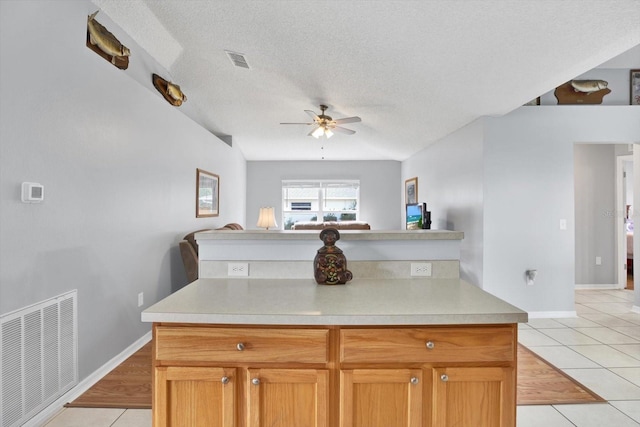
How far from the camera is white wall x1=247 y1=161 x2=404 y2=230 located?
8.59 metres

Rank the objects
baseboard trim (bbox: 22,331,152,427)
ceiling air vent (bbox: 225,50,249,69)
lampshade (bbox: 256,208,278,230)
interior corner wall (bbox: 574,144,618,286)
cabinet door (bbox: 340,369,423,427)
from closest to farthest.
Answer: cabinet door (bbox: 340,369,423,427), baseboard trim (bbox: 22,331,152,427), ceiling air vent (bbox: 225,50,249,69), interior corner wall (bbox: 574,144,618,286), lampshade (bbox: 256,208,278,230)

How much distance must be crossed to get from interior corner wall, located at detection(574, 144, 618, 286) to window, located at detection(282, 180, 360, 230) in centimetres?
453

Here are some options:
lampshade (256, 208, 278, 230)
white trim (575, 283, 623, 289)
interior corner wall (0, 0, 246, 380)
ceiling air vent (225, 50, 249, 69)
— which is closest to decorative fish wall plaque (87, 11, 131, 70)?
interior corner wall (0, 0, 246, 380)

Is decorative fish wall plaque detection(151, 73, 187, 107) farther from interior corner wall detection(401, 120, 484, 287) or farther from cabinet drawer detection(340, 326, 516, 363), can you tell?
cabinet drawer detection(340, 326, 516, 363)

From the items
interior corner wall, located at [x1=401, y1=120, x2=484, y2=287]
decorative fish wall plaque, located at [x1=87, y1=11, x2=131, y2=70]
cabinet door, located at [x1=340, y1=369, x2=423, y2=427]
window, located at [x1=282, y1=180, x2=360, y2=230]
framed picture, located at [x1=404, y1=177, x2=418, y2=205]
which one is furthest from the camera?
window, located at [x1=282, y1=180, x2=360, y2=230]

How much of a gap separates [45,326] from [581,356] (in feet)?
13.2

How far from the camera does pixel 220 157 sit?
19.6ft

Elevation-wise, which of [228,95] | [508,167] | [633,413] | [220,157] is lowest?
[633,413]

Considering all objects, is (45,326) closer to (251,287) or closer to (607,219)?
(251,287)

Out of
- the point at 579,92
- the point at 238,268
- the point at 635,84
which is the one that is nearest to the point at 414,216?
the point at 579,92

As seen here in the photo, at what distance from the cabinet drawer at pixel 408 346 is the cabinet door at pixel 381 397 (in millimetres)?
51

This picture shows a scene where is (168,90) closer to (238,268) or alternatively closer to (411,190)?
(238,268)

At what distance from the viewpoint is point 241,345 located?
127 centimetres

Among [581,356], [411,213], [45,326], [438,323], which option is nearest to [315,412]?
[438,323]
